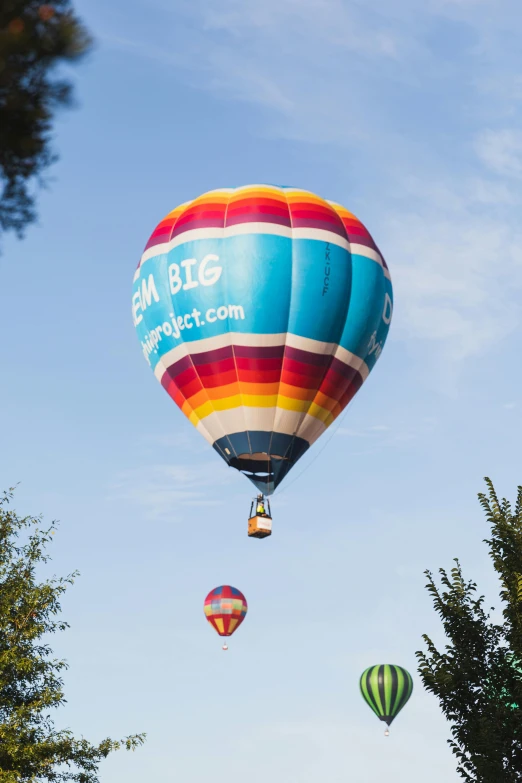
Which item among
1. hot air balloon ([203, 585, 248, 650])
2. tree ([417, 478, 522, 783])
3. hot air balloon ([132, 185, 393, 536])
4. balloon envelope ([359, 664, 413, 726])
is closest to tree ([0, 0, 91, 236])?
tree ([417, 478, 522, 783])

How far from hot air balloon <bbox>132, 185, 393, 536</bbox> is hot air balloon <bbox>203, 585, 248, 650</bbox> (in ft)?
103

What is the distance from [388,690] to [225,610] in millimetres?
11746

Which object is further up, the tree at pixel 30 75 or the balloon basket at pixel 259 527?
the balloon basket at pixel 259 527

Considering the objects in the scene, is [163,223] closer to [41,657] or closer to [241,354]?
[241,354]

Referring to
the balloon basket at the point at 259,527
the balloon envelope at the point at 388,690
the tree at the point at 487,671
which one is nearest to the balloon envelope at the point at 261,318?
the balloon basket at the point at 259,527

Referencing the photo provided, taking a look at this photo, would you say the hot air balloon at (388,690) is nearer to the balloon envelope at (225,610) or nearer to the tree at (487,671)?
the balloon envelope at (225,610)

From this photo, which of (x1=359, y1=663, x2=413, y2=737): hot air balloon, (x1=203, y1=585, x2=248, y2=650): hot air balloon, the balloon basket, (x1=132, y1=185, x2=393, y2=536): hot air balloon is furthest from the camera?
(x1=203, y1=585, x2=248, y2=650): hot air balloon

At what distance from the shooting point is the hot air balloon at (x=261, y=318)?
122 feet

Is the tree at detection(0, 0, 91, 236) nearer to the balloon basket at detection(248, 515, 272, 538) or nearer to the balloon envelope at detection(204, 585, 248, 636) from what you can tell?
the balloon basket at detection(248, 515, 272, 538)

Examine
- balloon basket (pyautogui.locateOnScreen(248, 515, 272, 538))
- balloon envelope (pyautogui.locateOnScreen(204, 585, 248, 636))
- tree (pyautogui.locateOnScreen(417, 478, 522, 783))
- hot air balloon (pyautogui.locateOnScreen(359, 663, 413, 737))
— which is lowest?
tree (pyautogui.locateOnScreen(417, 478, 522, 783))

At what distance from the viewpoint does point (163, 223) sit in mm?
40844

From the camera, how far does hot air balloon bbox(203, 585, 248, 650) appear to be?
224 ft

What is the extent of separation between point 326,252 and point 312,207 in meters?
2.21

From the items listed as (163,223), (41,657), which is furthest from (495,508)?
(163,223)
